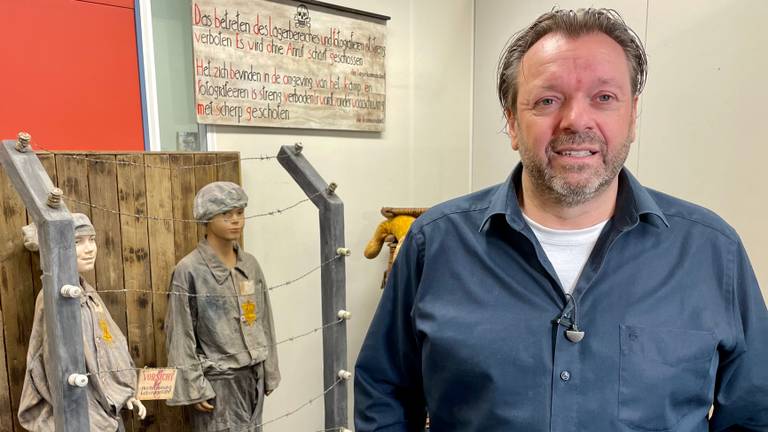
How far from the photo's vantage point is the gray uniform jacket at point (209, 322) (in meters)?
1.79

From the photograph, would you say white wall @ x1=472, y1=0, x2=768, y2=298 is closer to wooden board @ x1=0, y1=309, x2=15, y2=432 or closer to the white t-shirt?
the white t-shirt

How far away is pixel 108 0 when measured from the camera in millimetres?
1886

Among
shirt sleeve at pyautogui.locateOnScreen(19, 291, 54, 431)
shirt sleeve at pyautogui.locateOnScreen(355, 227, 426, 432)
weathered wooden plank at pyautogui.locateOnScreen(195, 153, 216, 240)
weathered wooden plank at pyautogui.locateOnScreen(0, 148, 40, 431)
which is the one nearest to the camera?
shirt sleeve at pyautogui.locateOnScreen(355, 227, 426, 432)

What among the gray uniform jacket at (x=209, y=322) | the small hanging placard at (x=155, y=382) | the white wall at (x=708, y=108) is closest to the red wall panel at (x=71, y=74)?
the gray uniform jacket at (x=209, y=322)

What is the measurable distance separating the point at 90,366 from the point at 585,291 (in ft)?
4.67

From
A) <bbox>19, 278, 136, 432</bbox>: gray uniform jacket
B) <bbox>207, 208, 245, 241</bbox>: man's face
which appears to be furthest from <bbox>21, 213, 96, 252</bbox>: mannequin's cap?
<bbox>207, 208, 245, 241</bbox>: man's face

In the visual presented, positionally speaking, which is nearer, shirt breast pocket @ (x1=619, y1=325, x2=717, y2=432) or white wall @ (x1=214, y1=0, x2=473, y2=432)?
shirt breast pocket @ (x1=619, y1=325, x2=717, y2=432)

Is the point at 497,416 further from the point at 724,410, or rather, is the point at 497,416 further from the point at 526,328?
the point at 724,410

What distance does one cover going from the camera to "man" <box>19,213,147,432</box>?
1.50 meters

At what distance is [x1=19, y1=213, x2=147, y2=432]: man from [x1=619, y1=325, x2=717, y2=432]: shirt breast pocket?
141 centimetres

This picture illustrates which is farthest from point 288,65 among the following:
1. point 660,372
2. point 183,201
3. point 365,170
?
point 660,372

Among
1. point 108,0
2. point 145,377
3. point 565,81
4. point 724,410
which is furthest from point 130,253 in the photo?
point 724,410

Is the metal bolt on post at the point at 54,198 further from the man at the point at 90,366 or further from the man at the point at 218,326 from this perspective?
the man at the point at 218,326

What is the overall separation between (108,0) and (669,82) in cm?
230
